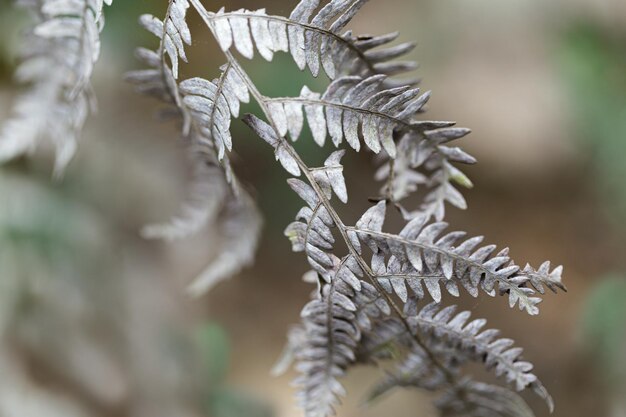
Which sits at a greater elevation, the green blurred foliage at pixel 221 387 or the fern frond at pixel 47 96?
the fern frond at pixel 47 96

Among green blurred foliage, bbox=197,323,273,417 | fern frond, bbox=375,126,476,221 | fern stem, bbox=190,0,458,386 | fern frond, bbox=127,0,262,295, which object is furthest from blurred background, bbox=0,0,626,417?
fern stem, bbox=190,0,458,386

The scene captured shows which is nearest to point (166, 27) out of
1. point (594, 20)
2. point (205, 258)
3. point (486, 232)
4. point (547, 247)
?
point (486, 232)

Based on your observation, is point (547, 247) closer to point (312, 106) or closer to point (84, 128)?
point (312, 106)

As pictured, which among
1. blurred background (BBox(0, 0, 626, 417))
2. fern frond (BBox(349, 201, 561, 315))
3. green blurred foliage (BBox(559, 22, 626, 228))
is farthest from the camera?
green blurred foliage (BBox(559, 22, 626, 228))

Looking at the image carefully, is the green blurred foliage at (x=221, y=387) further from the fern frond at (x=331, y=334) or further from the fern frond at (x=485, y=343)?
the fern frond at (x=485, y=343)

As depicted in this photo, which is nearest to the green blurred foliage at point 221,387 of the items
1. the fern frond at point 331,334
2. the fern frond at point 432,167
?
the fern frond at point 331,334

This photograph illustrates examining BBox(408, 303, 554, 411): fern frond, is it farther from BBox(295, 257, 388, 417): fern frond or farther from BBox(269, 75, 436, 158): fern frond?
BBox(269, 75, 436, 158): fern frond
